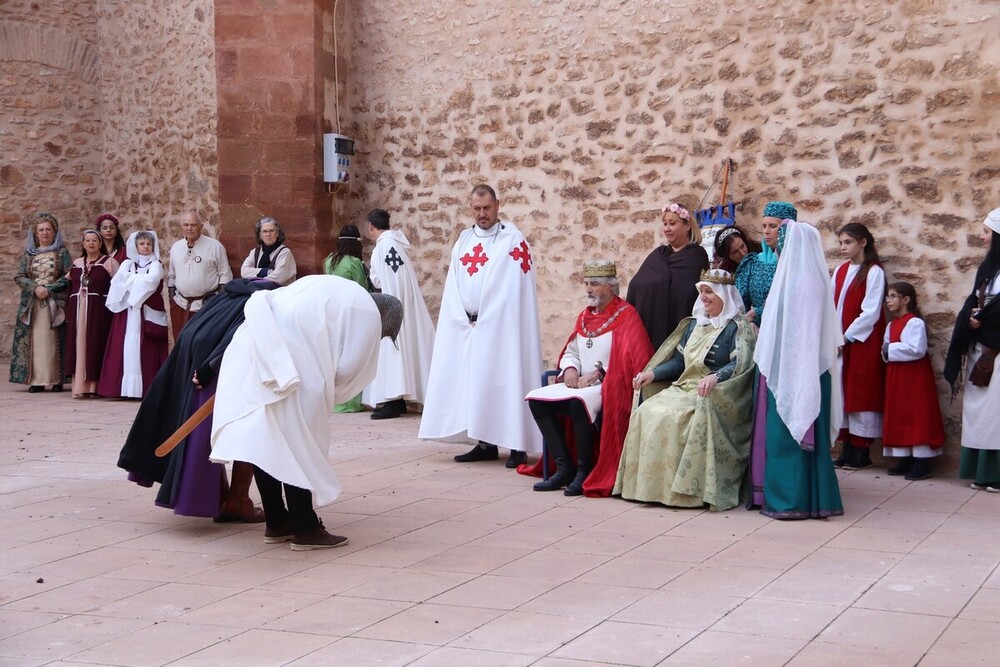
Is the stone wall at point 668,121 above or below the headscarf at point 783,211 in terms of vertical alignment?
above

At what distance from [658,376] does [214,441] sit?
257cm

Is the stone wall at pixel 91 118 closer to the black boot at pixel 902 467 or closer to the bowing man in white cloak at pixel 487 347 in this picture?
the bowing man in white cloak at pixel 487 347

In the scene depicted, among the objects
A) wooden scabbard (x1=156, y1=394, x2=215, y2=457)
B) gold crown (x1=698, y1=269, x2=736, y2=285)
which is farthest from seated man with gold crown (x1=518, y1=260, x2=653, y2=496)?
wooden scabbard (x1=156, y1=394, x2=215, y2=457)

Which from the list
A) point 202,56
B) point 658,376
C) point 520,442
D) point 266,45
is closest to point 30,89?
point 202,56

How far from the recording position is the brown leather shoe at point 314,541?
546 centimetres

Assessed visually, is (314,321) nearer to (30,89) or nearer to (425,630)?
(425,630)

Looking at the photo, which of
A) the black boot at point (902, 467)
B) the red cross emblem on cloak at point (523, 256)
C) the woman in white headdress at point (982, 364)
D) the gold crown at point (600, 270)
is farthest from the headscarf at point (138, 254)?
the woman in white headdress at point (982, 364)

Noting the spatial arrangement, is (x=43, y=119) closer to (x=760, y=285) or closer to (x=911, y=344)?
(x=760, y=285)

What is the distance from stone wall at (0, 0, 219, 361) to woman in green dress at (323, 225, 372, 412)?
3348mm

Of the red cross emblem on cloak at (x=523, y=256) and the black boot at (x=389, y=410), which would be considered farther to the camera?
the black boot at (x=389, y=410)

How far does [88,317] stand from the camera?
446 inches

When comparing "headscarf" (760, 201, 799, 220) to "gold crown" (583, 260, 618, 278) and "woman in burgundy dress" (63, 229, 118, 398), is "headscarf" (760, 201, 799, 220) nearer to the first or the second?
"gold crown" (583, 260, 618, 278)

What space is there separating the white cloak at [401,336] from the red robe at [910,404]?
12.7 ft

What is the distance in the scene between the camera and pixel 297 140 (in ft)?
35.2
